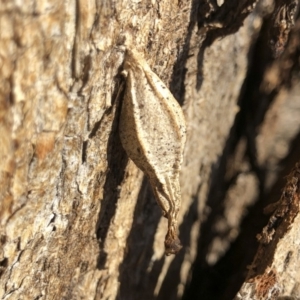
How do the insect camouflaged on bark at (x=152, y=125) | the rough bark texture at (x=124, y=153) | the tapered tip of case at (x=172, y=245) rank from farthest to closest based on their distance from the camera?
the tapered tip of case at (x=172, y=245) < the insect camouflaged on bark at (x=152, y=125) < the rough bark texture at (x=124, y=153)

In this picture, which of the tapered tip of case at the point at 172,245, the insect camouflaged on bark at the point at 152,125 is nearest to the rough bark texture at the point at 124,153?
the insect camouflaged on bark at the point at 152,125

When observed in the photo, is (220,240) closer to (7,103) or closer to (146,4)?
(146,4)

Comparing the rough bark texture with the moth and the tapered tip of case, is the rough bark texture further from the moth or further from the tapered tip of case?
the tapered tip of case

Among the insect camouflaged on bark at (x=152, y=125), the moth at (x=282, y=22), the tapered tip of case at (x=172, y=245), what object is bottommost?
the tapered tip of case at (x=172, y=245)

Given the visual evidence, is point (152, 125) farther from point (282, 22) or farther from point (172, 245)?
point (282, 22)

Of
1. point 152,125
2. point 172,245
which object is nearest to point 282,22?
point 152,125

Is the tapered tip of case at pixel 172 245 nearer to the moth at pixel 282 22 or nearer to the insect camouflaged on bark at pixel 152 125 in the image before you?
the insect camouflaged on bark at pixel 152 125

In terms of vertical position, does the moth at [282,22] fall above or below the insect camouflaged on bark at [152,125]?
above

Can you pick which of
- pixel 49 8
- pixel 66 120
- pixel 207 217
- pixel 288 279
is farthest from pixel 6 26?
pixel 207 217
